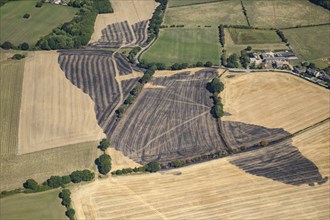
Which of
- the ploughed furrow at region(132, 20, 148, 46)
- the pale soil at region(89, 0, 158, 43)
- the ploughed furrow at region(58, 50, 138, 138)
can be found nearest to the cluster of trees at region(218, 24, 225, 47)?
the ploughed furrow at region(132, 20, 148, 46)

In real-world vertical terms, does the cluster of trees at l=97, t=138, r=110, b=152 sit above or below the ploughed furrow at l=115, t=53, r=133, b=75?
below

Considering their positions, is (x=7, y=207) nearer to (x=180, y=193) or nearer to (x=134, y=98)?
(x=180, y=193)

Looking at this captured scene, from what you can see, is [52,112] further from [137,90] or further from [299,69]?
[299,69]

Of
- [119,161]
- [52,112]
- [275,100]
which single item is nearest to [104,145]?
[119,161]

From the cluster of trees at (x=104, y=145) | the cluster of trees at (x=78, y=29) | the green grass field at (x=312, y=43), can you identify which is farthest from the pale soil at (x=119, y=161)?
the green grass field at (x=312, y=43)

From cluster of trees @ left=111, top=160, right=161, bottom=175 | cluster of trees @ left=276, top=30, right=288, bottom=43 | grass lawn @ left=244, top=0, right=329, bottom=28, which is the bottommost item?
cluster of trees @ left=111, top=160, right=161, bottom=175

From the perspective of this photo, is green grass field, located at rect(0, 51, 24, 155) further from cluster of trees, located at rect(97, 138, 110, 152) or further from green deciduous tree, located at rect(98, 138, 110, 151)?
green deciduous tree, located at rect(98, 138, 110, 151)

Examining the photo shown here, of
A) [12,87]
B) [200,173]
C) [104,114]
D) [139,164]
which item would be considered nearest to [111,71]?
[104,114]
